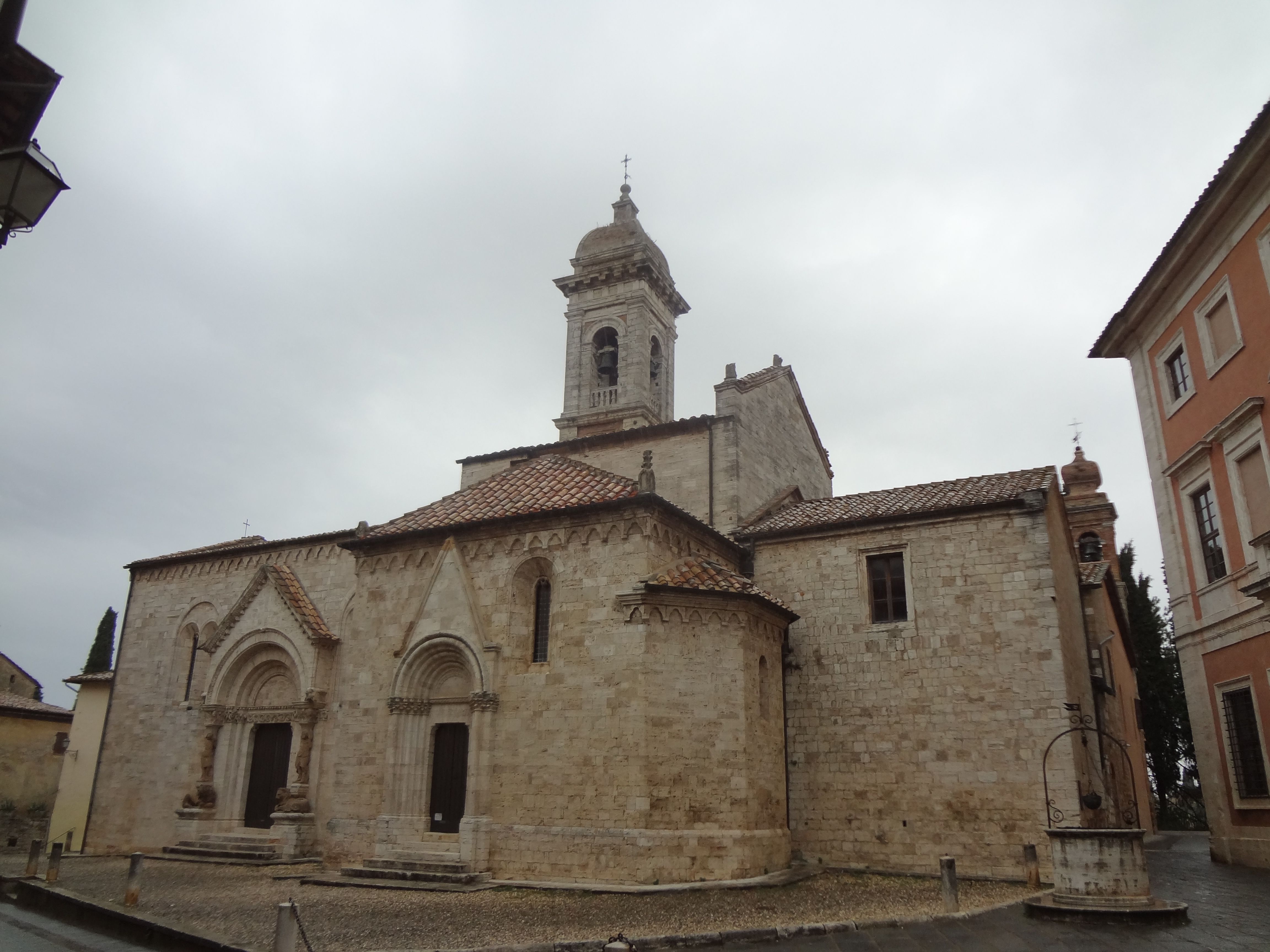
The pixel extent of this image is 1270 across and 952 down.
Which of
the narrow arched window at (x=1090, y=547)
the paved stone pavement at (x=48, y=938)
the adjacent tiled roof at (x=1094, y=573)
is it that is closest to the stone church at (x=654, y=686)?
the adjacent tiled roof at (x=1094, y=573)

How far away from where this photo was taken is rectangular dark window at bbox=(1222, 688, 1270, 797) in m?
16.2

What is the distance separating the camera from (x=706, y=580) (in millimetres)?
16109

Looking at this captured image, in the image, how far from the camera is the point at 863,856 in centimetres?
1662

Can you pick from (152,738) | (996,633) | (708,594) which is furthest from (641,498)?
(152,738)

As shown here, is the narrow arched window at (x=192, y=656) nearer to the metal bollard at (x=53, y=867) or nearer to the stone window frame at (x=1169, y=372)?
the metal bollard at (x=53, y=867)

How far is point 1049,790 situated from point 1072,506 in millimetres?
17560

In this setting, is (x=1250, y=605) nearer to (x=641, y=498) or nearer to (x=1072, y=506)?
(x=641, y=498)

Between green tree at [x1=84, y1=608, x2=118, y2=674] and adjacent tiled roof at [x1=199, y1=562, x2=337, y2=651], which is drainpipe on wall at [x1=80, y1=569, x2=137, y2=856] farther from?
green tree at [x1=84, y1=608, x2=118, y2=674]

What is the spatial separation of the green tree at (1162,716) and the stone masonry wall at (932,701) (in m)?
23.6

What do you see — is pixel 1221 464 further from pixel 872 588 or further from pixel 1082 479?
pixel 1082 479

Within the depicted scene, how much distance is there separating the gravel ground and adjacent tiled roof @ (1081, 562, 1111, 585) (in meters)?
9.57

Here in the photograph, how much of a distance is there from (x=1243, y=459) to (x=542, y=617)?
13.6 meters

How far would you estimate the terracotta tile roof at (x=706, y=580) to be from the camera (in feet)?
51.4

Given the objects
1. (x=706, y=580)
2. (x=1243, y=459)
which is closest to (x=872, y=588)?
(x=706, y=580)
